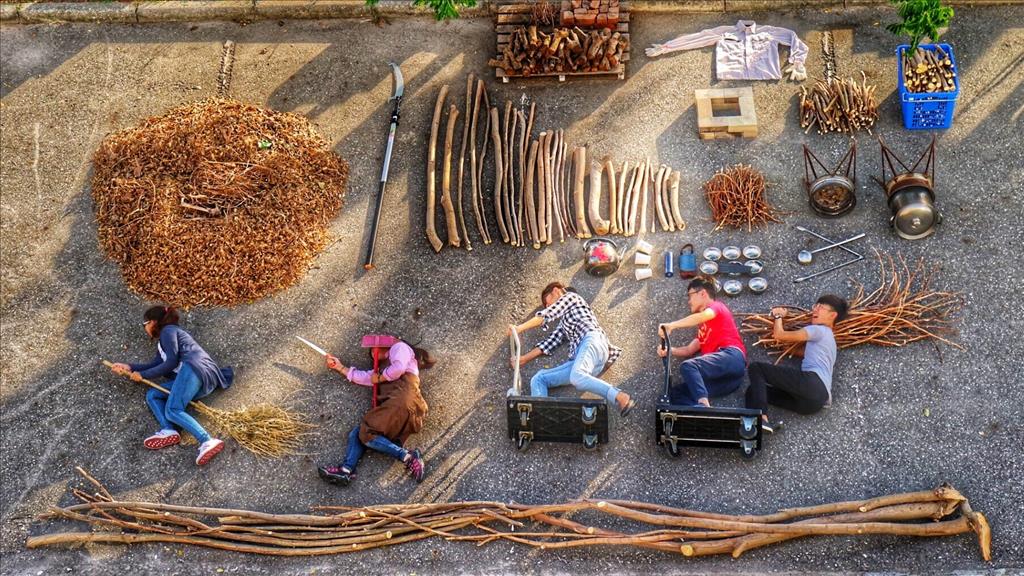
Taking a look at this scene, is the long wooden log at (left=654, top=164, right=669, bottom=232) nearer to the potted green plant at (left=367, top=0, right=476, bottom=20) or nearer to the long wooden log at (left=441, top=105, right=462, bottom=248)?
the long wooden log at (left=441, top=105, right=462, bottom=248)

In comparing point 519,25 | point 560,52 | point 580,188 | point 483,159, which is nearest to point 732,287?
point 580,188

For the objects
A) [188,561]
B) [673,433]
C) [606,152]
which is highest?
[606,152]

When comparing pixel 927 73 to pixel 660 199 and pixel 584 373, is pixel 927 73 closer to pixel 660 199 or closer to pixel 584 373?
pixel 660 199

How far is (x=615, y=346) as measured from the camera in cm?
1238

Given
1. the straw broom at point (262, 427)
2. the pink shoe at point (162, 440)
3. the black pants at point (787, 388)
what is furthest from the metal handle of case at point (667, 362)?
the pink shoe at point (162, 440)

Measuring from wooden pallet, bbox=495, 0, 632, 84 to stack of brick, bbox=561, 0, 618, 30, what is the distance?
170mm

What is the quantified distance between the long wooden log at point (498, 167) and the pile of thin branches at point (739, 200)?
2.38m

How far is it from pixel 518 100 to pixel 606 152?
1430mm

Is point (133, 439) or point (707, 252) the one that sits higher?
point (707, 252)

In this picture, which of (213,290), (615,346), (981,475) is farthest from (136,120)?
(981,475)

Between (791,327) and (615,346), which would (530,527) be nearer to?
(615,346)

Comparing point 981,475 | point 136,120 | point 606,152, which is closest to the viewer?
point 981,475

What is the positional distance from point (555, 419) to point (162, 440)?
4.11m

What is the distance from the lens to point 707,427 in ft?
36.8
